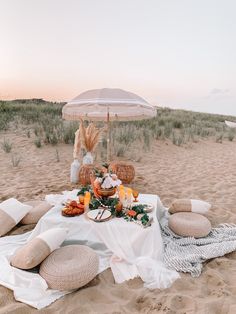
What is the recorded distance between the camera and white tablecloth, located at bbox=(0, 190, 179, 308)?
112 inches

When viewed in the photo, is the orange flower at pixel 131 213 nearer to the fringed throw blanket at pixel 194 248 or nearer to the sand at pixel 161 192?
the fringed throw blanket at pixel 194 248

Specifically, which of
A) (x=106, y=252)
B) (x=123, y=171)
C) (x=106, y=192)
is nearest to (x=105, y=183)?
(x=106, y=192)

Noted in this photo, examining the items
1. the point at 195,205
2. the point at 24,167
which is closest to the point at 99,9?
the point at 24,167

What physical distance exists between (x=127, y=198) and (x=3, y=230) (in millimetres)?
1773

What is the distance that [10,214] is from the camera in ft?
13.4

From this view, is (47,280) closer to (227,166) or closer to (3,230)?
(3,230)

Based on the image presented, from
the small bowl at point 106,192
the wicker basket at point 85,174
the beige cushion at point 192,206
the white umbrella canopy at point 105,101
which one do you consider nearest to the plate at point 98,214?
the small bowl at point 106,192

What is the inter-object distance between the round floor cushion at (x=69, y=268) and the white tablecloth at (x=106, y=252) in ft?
0.32

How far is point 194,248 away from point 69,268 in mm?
1652

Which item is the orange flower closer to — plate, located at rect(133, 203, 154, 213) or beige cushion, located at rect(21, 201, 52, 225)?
plate, located at rect(133, 203, 154, 213)

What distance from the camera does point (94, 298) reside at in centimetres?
278

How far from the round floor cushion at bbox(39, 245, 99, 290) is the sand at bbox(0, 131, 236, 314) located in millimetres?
136

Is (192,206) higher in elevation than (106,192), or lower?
lower

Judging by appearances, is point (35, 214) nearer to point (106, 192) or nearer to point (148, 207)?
point (106, 192)
